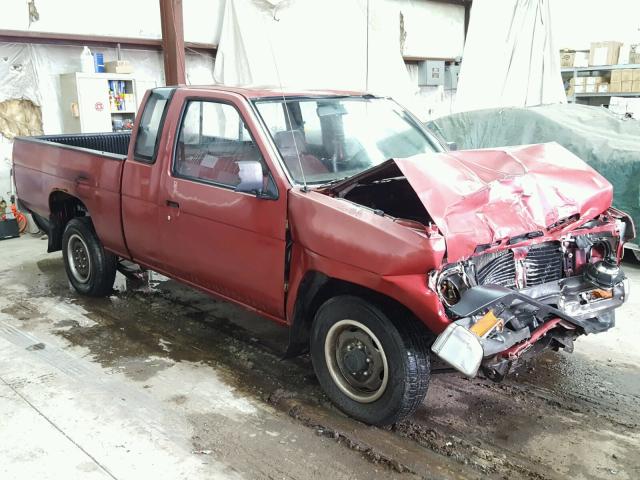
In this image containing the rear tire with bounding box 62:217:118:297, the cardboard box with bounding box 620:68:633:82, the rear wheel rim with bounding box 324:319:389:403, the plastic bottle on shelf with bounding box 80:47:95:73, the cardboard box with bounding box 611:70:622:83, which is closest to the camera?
the rear wheel rim with bounding box 324:319:389:403

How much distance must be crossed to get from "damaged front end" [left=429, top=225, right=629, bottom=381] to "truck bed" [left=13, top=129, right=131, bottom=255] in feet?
A: 9.71

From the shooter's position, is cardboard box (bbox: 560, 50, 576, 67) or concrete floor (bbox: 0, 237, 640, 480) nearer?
concrete floor (bbox: 0, 237, 640, 480)

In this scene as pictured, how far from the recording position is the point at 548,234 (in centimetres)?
333

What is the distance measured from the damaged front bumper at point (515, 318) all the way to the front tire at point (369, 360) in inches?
11.6

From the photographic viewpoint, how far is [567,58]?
1409 centimetres

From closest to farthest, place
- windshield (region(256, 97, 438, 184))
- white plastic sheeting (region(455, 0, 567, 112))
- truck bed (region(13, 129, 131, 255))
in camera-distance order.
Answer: windshield (region(256, 97, 438, 184)) < truck bed (region(13, 129, 131, 255)) < white plastic sheeting (region(455, 0, 567, 112))

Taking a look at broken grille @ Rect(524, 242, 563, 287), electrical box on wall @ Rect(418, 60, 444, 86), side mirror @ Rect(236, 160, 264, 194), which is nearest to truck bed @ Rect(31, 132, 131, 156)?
side mirror @ Rect(236, 160, 264, 194)

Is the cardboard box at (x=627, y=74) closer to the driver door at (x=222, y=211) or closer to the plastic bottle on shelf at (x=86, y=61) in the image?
the plastic bottle on shelf at (x=86, y=61)

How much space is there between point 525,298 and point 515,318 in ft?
0.62

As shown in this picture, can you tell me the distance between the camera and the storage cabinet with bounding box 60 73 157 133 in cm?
835

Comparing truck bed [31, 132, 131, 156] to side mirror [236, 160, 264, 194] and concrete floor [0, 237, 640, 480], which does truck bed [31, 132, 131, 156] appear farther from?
side mirror [236, 160, 264, 194]

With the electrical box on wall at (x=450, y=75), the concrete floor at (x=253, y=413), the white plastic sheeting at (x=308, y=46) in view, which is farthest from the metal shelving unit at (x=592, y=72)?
the concrete floor at (x=253, y=413)

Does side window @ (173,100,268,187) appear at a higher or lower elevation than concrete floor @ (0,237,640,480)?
higher

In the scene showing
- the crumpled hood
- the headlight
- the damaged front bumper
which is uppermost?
the crumpled hood
